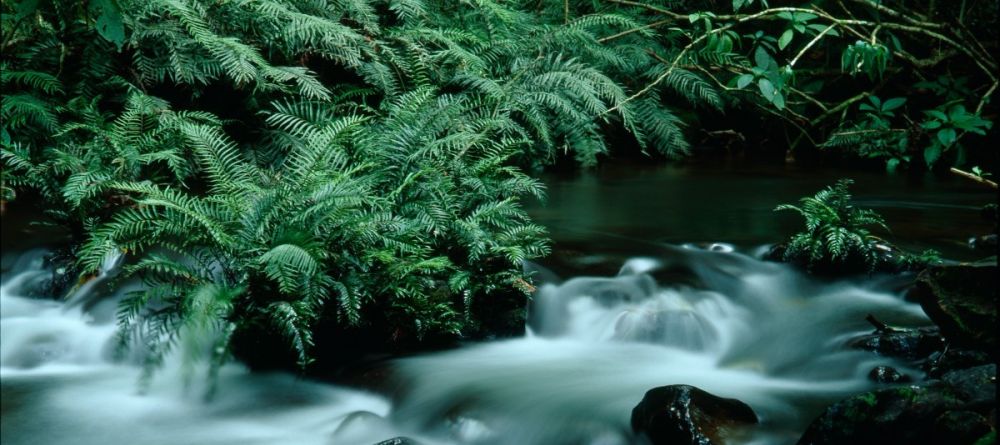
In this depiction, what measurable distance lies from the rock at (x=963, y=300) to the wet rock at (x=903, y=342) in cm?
20

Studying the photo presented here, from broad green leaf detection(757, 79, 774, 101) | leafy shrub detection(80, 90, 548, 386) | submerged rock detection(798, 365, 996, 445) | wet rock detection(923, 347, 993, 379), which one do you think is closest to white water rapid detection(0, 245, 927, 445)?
wet rock detection(923, 347, 993, 379)

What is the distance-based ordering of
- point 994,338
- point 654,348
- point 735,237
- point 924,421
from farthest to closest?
point 735,237 < point 654,348 < point 994,338 < point 924,421

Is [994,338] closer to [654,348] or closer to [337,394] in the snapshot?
[654,348]

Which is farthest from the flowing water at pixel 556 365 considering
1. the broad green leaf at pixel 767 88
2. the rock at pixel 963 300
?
the broad green leaf at pixel 767 88

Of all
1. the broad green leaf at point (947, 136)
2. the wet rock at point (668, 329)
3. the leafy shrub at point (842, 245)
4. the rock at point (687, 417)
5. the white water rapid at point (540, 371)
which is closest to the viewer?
the rock at point (687, 417)

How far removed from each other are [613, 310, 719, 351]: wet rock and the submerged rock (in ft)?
4.50

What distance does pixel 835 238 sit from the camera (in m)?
4.27

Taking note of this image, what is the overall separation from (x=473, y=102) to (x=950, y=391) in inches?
138

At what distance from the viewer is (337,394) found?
3.51 meters

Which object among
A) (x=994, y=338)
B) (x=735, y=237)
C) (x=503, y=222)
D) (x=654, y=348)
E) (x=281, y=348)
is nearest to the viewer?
(x=994, y=338)

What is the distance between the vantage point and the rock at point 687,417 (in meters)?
2.77

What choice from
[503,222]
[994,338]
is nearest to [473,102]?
[503,222]

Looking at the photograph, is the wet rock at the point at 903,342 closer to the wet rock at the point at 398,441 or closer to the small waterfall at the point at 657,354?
the small waterfall at the point at 657,354

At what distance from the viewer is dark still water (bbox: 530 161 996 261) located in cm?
500
